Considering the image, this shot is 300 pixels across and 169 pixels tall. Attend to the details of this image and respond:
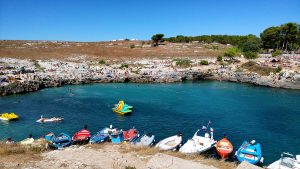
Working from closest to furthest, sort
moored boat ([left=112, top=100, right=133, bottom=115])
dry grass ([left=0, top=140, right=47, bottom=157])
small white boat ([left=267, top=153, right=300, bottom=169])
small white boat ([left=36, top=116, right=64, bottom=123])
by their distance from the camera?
dry grass ([left=0, top=140, right=47, bottom=157]), small white boat ([left=267, top=153, right=300, bottom=169]), small white boat ([left=36, top=116, right=64, bottom=123]), moored boat ([left=112, top=100, right=133, bottom=115])

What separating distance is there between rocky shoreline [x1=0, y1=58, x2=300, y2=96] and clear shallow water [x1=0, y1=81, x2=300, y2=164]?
401 centimetres

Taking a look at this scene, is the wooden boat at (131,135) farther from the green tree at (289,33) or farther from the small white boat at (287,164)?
the green tree at (289,33)

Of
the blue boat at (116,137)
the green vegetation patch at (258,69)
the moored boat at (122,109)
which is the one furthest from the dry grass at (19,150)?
the green vegetation patch at (258,69)

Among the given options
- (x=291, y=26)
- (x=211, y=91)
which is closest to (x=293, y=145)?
(x=211, y=91)

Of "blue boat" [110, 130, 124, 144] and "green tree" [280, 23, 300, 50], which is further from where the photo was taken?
"green tree" [280, 23, 300, 50]

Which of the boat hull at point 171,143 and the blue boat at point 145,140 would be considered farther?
the blue boat at point 145,140

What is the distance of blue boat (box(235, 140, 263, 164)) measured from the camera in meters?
33.2

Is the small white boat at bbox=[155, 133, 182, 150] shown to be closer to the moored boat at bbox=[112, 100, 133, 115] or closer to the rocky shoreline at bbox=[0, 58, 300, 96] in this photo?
the moored boat at bbox=[112, 100, 133, 115]

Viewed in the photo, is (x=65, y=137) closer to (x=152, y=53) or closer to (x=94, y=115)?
(x=94, y=115)

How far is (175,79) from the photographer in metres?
88.9

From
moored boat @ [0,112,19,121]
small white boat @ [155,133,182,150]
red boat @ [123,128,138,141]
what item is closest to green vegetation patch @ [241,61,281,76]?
red boat @ [123,128,138,141]

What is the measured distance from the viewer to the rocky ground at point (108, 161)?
68.5 feet

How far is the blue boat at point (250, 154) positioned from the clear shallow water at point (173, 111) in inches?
60.6

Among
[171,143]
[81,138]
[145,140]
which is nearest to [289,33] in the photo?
[171,143]
